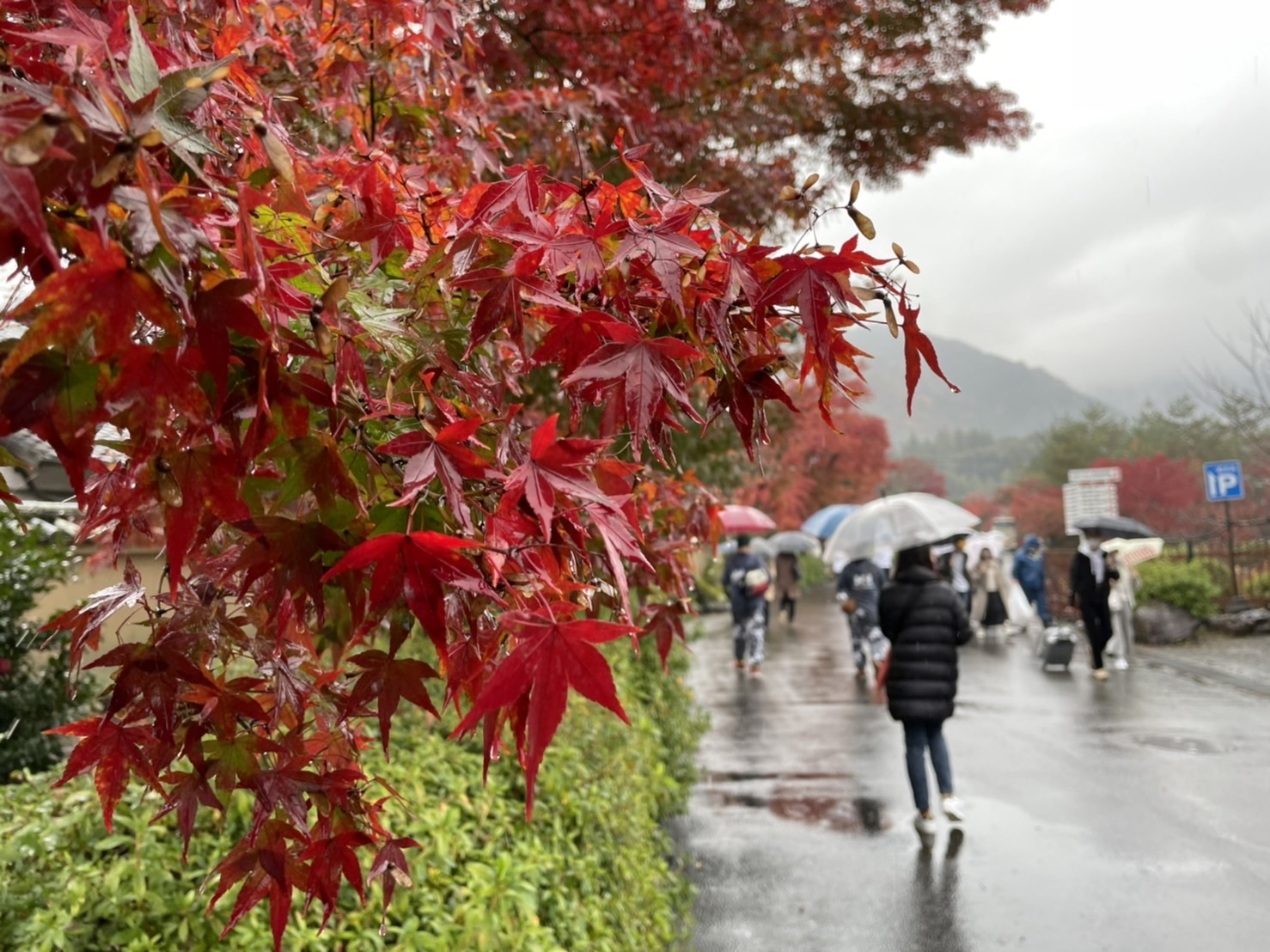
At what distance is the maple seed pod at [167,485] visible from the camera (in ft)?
3.34

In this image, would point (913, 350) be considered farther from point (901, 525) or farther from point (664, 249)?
point (901, 525)

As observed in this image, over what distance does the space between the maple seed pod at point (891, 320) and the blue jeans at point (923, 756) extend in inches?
192

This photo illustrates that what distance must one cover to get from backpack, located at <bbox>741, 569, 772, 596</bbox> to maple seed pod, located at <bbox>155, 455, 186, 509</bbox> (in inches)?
427

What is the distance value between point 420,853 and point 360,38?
2480 mm

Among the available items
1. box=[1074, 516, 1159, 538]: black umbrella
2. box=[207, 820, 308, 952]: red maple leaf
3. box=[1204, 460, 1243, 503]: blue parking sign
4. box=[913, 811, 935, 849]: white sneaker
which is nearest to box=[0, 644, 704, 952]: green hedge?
box=[207, 820, 308, 952]: red maple leaf

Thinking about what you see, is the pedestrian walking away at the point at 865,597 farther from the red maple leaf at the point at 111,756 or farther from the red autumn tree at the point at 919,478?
the red autumn tree at the point at 919,478

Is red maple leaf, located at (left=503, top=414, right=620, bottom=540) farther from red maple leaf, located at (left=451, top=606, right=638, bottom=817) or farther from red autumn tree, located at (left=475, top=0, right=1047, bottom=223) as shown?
red autumn tree, located at (left=475, top=0, right=1047, bottom=223)

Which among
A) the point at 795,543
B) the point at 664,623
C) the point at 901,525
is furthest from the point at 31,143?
the point at 795,543

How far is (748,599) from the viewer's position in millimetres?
12094

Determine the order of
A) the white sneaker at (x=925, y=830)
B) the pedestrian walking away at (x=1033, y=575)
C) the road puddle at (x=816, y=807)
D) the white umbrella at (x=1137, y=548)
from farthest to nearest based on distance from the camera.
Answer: the pedestrian walking away at (x=1033, y=575)
the white umbrella at (x=1137, y=548)
the road puddle at (x=816, y=807)
the white sneaker at (x=925, y=830)

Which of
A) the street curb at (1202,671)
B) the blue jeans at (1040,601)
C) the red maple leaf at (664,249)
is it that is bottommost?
the street curb at (1202,671)

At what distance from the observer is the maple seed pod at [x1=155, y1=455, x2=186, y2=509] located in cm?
102

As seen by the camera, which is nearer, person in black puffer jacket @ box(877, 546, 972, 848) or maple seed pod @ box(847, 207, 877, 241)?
maple seed pod @ box(847, 207, 877, 241)

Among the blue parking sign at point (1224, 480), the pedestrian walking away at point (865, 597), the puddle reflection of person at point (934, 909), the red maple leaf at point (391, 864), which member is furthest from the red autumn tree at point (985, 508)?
the red maple leaf at point (391, 864)
